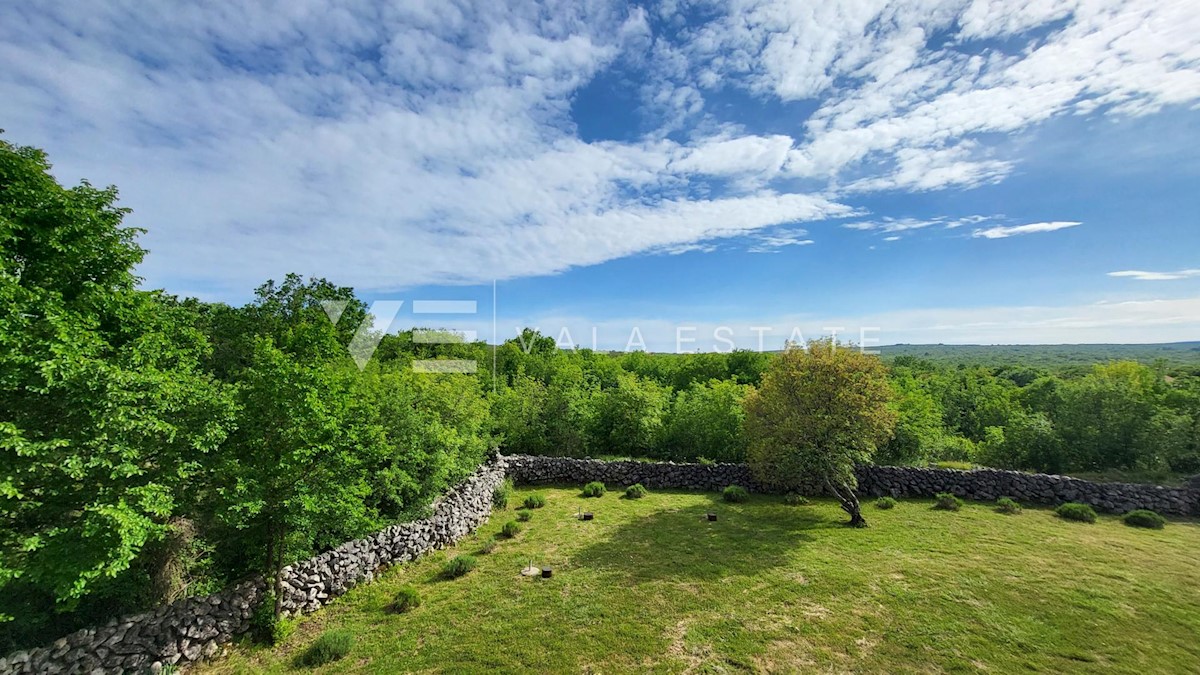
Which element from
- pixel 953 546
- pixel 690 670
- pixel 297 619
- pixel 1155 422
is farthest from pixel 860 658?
pixel 1155 422

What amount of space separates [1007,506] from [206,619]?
2351 centimetres

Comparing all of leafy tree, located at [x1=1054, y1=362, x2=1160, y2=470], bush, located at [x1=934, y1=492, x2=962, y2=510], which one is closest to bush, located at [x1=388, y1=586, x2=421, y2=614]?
bush, located at [x1=934, y1=492, x2=962, y2=510]

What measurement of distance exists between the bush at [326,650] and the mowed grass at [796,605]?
0.22m

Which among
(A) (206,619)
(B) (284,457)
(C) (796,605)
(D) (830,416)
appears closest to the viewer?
(A) (206,619)

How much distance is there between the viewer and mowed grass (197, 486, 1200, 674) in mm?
7773

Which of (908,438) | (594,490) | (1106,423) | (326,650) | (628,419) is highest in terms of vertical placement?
(1106,423)

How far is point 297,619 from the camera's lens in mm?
9562

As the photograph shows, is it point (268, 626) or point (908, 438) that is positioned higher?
point (908, 438)

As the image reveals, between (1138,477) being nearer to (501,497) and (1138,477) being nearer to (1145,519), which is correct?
(1145,519)

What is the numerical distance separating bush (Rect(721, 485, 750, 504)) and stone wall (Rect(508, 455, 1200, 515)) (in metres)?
1.53

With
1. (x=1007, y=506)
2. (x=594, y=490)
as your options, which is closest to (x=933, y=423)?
(x=1007, y=506)

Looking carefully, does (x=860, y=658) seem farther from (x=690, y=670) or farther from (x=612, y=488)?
(x=612, y=488)

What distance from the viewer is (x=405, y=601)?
9.99m

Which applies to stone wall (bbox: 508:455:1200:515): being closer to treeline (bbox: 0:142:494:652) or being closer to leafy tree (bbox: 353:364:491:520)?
leafy tree (bbox: 353:364:491:520)
